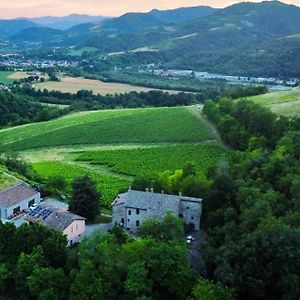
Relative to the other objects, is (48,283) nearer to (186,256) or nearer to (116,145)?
(186,256)

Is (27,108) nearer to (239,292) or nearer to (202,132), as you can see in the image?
(202,132)

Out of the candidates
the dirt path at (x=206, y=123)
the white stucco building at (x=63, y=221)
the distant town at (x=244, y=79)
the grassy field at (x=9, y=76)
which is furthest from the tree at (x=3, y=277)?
the grassy field at (x=9, y=76)

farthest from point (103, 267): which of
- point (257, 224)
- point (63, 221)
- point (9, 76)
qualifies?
point (9, 76)

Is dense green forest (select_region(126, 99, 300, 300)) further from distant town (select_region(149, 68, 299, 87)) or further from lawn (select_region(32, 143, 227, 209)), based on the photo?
distant town (select_region(149, 68, 299, 87))

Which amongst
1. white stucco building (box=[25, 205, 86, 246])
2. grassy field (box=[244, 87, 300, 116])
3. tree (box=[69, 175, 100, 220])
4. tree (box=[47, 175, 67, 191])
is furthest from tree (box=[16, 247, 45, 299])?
grassy field (box=[244, 87, 300, 116])

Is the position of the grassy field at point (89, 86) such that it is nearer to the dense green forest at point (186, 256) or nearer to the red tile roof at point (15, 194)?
the red tile roof at point (15, 194)
